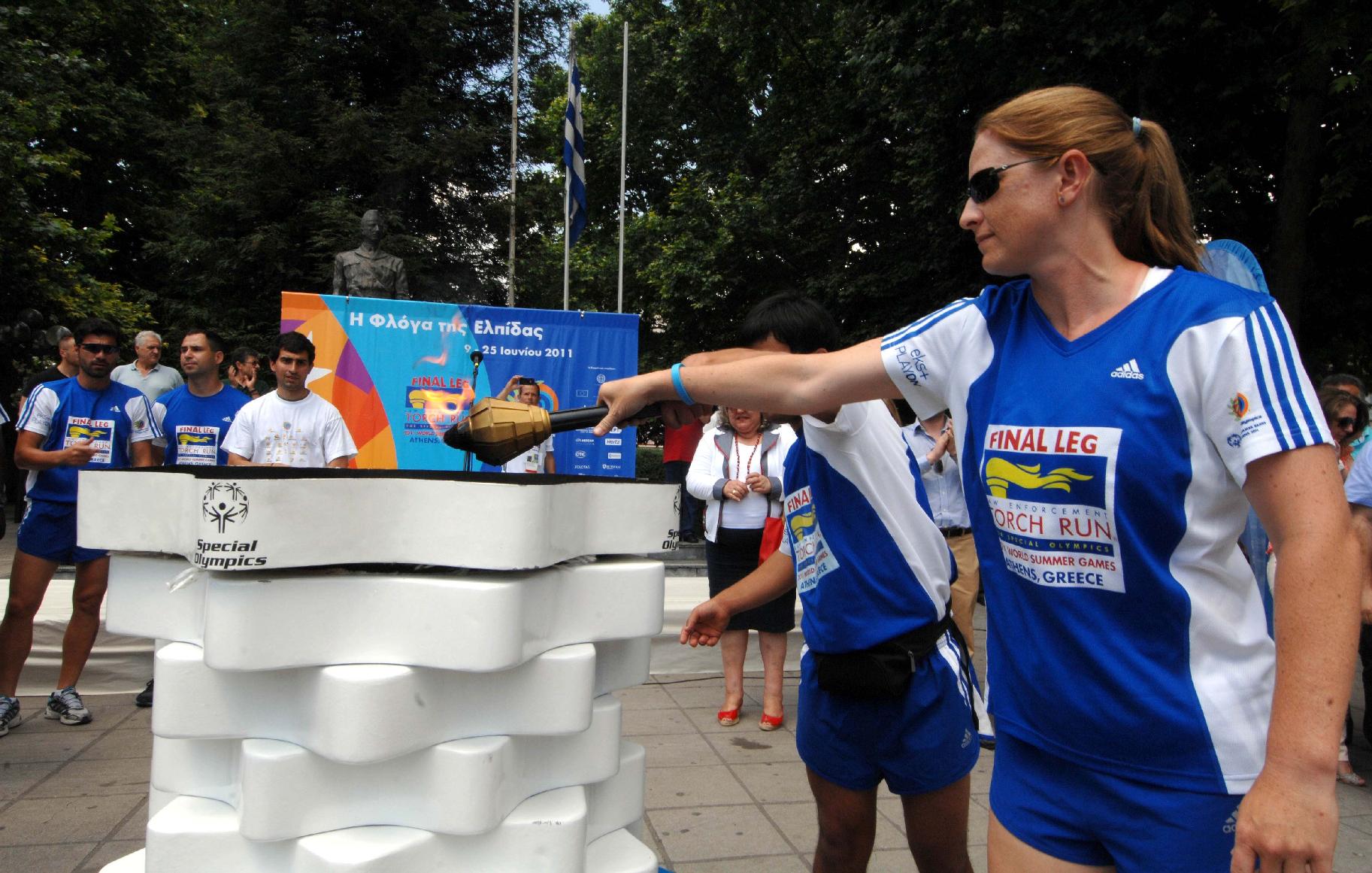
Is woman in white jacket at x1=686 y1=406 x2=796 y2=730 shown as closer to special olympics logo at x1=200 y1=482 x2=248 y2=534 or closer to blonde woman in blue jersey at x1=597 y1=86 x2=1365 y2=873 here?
blonde woman in blue jersey at x1=597 y1=86 x2=1365 y2=873

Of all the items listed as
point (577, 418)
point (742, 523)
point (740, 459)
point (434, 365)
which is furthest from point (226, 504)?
point (434, 365)

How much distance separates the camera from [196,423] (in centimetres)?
575

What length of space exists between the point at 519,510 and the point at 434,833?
0.56 meters

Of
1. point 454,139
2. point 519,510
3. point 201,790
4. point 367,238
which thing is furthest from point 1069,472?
point 454,139

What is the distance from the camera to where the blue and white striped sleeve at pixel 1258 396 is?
1.28 meters

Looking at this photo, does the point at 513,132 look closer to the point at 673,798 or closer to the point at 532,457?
the point at 532,457

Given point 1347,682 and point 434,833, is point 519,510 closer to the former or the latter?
point 434,833

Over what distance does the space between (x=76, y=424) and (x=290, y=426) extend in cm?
109

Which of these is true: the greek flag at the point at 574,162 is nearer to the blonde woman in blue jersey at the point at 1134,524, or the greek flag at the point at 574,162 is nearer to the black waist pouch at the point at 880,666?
the black waist pouch at the point at 880,666

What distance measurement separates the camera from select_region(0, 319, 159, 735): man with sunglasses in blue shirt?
4.98 meters

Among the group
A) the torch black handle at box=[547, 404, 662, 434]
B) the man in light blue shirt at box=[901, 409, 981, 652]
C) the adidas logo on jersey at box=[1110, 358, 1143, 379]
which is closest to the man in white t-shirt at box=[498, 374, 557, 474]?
the man in light blue shirt at box=[901, 409, 981, 652]

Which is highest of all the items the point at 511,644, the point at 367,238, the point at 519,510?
the point at 367,238

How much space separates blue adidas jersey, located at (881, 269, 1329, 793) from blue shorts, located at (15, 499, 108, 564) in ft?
16.5

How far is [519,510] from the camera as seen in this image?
1479 millimetres
